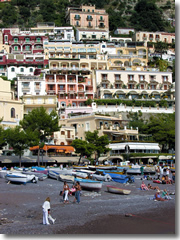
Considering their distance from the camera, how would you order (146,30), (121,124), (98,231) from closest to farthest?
(98,231), (121,124), (146,30)

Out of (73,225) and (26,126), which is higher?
(26,126)

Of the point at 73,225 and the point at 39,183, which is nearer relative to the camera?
the point at 73,225

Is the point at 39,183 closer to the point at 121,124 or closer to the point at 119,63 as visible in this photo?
the point at 121,124

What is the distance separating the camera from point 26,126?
143 feet

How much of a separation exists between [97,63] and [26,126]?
3705 cm

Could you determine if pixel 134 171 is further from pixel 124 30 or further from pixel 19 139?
pixel 124 30

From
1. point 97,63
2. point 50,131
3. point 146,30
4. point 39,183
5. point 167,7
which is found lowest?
point 39,183

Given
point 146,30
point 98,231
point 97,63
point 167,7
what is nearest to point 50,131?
point 98,231

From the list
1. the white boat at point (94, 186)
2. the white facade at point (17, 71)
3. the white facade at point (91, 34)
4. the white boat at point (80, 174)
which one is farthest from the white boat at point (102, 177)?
the white facade at point (91, 34)

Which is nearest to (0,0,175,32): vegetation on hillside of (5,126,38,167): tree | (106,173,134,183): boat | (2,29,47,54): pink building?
(2,29,47,54): pink building

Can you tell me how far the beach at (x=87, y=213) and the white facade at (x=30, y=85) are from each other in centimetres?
3818

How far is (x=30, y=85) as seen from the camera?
6631 centimetres

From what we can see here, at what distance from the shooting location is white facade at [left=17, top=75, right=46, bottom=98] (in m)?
65.4

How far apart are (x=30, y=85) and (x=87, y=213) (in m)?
48.2
